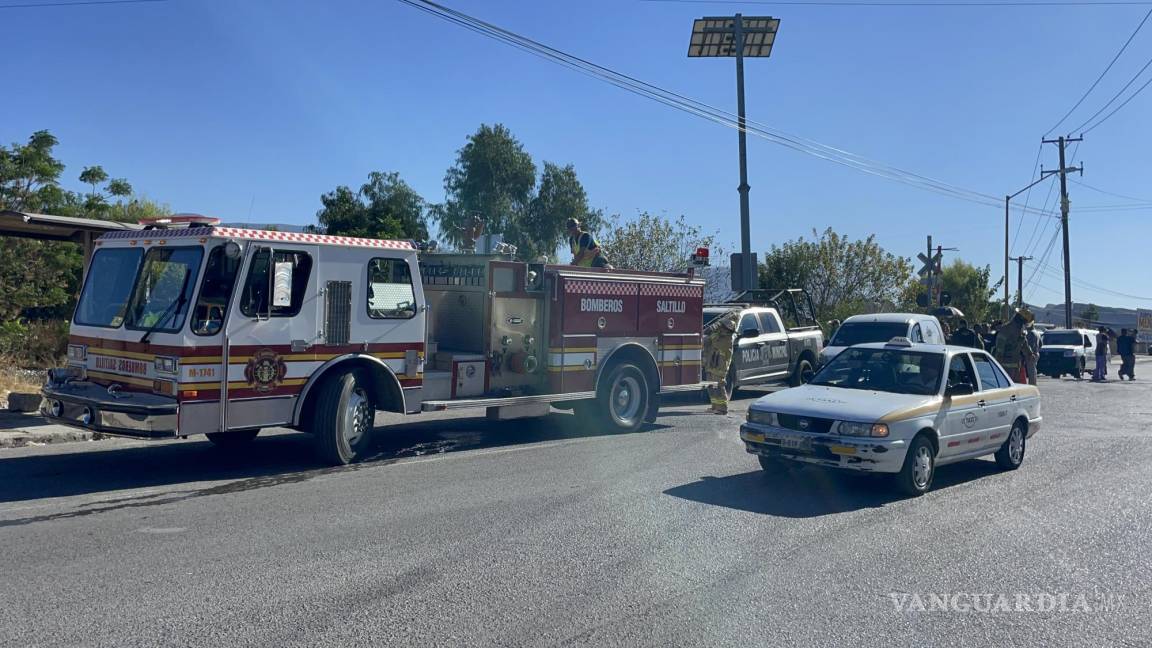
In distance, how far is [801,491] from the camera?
9.06 metres

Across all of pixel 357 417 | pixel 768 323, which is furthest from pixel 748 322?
pixel 357 417

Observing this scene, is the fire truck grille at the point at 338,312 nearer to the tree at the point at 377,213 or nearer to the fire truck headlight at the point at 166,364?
the fire truck headlight at the point at 166,364

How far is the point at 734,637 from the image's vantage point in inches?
201

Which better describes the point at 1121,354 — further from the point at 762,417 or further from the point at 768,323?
the point at 762,417

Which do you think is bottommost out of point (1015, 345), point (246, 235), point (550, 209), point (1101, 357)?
point (1101, 357)

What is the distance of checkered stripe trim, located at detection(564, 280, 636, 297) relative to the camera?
12.2 m

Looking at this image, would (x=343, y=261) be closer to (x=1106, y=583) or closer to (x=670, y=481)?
(x=670, y=481)

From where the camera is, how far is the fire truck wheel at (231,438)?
1084cm

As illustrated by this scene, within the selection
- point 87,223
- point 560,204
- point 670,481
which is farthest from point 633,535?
point 560,204

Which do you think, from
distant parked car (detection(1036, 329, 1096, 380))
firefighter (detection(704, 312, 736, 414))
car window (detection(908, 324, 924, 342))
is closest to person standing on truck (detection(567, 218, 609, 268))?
firefighter (detection(704, 312, 736, 414))

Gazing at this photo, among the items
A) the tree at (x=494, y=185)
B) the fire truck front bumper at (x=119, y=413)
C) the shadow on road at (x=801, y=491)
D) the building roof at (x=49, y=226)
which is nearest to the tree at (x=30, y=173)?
the building roof at (x=49, y=226)

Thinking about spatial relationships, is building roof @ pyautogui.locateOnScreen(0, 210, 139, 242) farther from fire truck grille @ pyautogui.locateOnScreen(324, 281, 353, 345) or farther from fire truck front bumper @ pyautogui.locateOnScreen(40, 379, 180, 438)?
fire truck grille @ pyautogui.locateOnScreen(324, 281, 353, 345)

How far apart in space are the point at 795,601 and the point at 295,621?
2.97 m

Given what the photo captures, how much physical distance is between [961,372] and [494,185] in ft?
114
